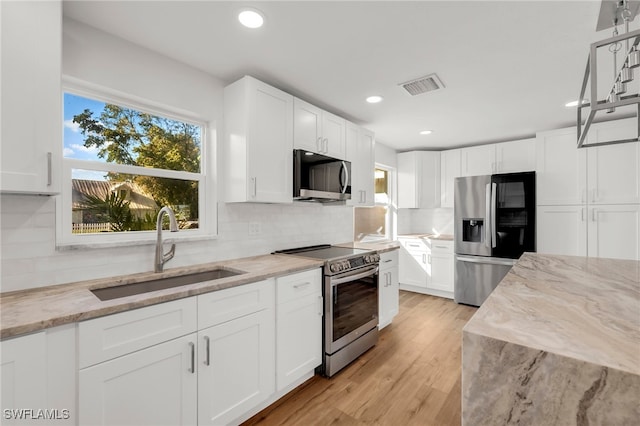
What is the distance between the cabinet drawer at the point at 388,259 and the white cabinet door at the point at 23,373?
2.67 m

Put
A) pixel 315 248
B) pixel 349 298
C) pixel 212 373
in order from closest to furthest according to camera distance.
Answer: pixel 212 373 → pixel 349 298 → pixel 315 248

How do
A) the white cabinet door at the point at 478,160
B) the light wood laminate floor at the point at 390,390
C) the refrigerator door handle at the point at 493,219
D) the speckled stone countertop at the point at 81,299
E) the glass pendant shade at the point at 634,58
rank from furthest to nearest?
1. the white cabinet door at the point at 478,160
2. the refrigerator door handle at the point at 493,219
3. the light wood laminate floor at the point at 390,390
4. the speckled stone countertop at the point at 81,299
5. the glass pendant shade at the point at 634,58

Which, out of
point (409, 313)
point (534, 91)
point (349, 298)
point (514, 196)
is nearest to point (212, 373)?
point (349, 298)

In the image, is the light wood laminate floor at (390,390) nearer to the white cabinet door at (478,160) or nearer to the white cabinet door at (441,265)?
the white cabinet door at (441,265)

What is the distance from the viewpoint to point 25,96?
51.1 inches

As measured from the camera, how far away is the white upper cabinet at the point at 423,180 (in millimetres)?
4781

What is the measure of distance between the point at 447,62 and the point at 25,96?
8.17 ft

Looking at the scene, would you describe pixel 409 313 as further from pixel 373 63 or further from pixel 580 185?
pixel 373 63

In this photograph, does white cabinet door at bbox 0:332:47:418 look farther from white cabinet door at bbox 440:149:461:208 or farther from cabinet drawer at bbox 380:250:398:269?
white cabinet door at bbox 440:149:461:208

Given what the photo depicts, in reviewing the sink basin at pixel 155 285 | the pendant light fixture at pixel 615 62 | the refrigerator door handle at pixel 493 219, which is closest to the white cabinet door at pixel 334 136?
the sink basin at pixel 155 285

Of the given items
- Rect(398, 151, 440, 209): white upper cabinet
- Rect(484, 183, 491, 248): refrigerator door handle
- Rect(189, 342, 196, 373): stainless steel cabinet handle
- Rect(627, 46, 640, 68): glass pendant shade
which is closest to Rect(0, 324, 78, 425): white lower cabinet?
Rect(189, 342, 196, 373): stainless steel cabinet handle

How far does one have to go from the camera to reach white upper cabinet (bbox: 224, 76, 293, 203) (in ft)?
7.38

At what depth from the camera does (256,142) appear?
7.50 feet

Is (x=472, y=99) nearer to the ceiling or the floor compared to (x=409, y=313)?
nearer to the ceiling
